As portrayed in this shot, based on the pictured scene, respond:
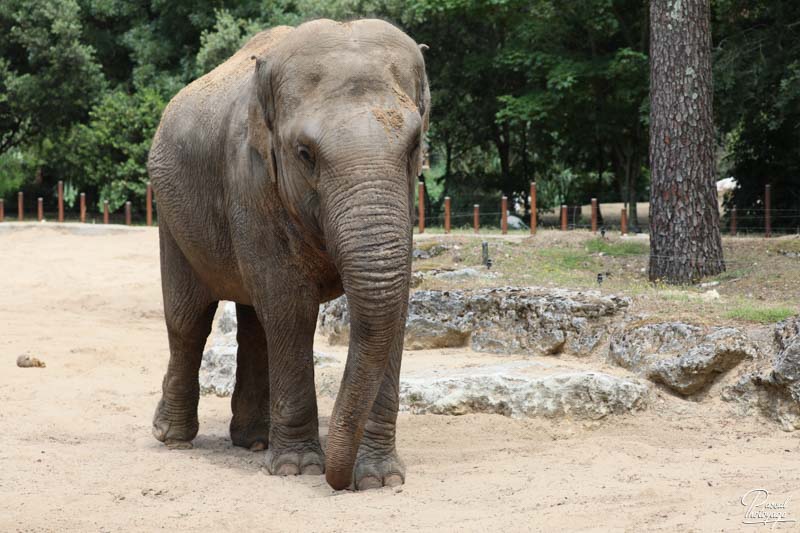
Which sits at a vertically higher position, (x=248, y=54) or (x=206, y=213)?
(x=248, y=54)

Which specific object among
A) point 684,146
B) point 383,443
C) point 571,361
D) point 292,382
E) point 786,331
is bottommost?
point 383,443

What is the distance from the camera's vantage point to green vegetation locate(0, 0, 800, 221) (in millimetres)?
25688

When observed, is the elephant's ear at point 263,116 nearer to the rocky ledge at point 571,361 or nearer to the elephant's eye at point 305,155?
the elephant's eye at point 305,155

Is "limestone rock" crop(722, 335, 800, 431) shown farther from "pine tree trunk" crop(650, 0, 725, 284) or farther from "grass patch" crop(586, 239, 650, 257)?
"grass patch" crop(586, 239, 650, 257)

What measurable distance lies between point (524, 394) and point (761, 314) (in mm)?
1908

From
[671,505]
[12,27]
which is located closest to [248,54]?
[671,505]

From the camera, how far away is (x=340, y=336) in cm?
1069

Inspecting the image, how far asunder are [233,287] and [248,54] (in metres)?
1.68

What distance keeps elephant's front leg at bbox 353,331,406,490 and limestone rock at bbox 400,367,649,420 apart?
160 centimetres

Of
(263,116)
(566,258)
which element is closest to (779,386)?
(263,116)

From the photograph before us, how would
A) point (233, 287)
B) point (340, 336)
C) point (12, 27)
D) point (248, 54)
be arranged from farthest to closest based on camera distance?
point (12, 27)
point (340, 336)
point (248, 54)
point (233, 287)

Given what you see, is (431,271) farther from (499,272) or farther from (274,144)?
(274,144)

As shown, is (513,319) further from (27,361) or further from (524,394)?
(27,361)

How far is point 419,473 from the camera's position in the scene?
6.76m
